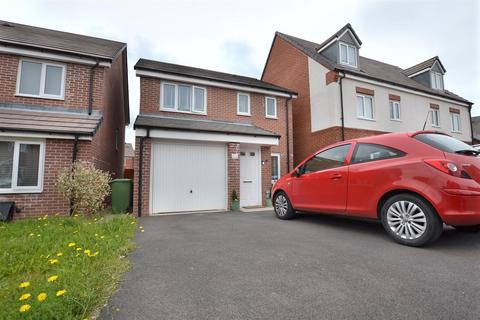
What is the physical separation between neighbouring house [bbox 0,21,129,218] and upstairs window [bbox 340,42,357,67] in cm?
1135

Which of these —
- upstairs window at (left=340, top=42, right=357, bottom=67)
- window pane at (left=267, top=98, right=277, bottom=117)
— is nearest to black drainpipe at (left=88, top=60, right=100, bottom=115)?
window pane at (left=267, top=98, right=277, bottom=117)

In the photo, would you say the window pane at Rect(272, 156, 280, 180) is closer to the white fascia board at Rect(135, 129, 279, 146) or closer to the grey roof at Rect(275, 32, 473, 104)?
the white fascia board at Rect(135, 129, 279, 146)

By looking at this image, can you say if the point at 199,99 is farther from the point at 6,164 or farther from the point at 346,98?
the point at 346,98

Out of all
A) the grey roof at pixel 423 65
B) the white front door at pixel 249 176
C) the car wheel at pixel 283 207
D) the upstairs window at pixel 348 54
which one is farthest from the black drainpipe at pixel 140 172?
the grey roof at pixel 423 65

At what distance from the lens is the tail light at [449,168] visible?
318cm

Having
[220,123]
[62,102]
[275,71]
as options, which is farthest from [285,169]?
[62,102]

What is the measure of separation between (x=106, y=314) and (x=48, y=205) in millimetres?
6396

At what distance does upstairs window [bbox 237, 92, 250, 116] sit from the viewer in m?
10.6

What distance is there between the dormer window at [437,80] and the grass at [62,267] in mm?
20306

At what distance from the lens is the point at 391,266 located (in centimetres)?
274

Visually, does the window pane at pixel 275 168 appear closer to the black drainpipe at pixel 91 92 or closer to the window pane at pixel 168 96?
the window pane at pixel 168 96

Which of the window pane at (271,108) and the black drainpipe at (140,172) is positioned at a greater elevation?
the window pane at (271,108)

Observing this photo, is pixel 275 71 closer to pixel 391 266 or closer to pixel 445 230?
pixel 445 230

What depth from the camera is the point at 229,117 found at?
1026 cm
